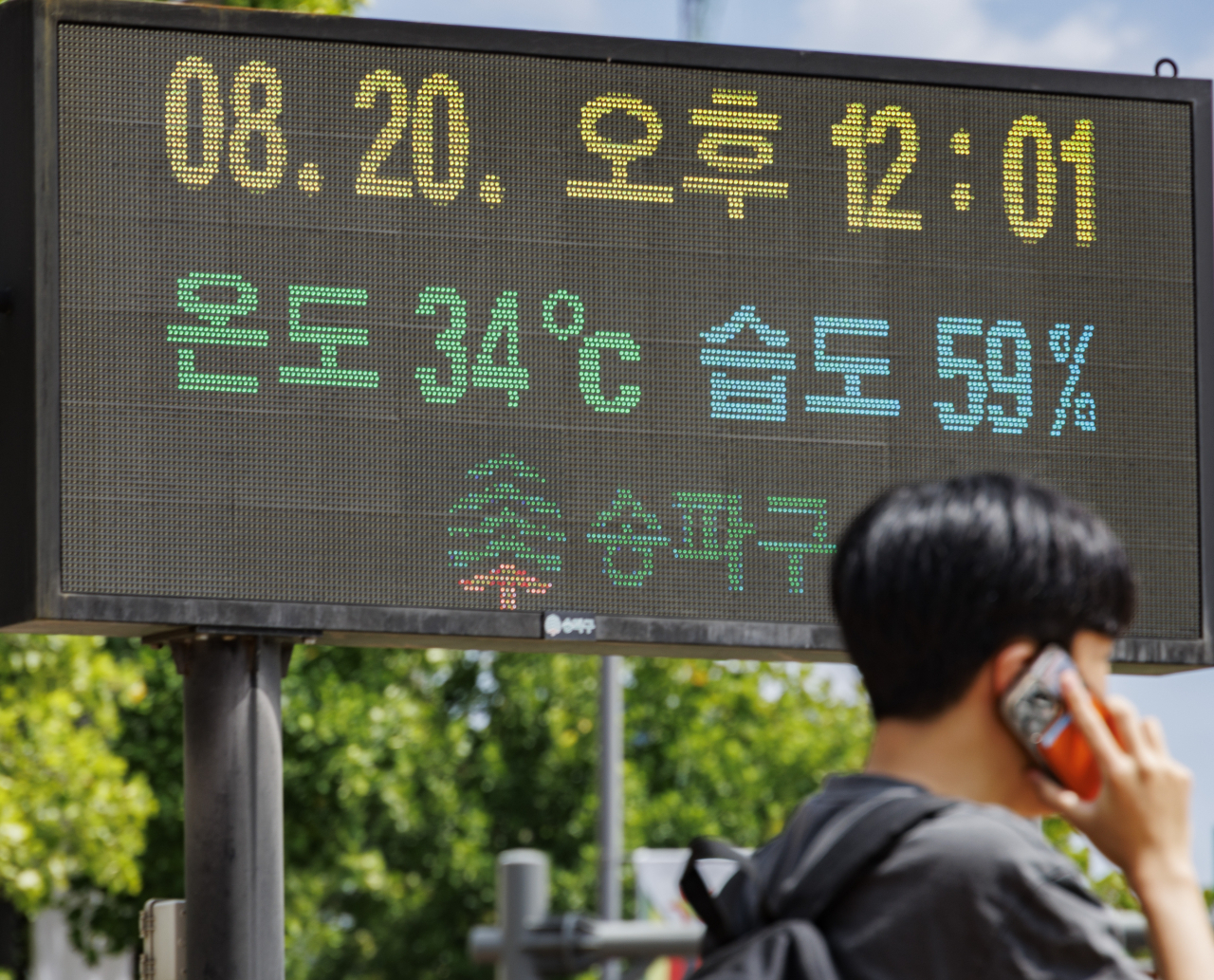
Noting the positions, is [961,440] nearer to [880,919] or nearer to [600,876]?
[880,919]

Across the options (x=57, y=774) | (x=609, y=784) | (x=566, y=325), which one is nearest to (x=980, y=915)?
(x=566, y=325)

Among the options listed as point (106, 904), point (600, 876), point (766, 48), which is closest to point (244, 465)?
point (766, 48)

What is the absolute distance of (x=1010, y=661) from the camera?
1.98 metres

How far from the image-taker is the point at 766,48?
17.7 ft

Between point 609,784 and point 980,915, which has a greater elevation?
point 980,915

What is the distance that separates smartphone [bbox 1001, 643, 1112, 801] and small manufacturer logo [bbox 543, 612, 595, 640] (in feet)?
9.76

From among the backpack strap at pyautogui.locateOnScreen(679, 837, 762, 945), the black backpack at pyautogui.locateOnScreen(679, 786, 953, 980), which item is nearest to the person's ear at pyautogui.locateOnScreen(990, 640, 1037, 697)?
the black backpack at pyautogui.locateOnScreen(679, 786, 953, 980)

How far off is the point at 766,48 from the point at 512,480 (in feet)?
4.40

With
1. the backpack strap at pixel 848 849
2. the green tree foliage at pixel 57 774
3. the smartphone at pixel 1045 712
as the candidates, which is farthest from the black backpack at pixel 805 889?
the green tree foliage at pixel 57 774

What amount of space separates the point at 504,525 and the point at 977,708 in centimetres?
304

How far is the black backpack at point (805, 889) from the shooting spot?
73.6 inches

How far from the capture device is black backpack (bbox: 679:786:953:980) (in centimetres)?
187

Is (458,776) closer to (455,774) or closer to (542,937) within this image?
(455,774)

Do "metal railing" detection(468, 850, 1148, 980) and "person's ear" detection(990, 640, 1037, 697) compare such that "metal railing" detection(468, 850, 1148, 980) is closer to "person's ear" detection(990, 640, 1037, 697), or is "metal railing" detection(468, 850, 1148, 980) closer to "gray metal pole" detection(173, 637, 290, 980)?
"person's ear" detection(990, 640, 1037, 697)
